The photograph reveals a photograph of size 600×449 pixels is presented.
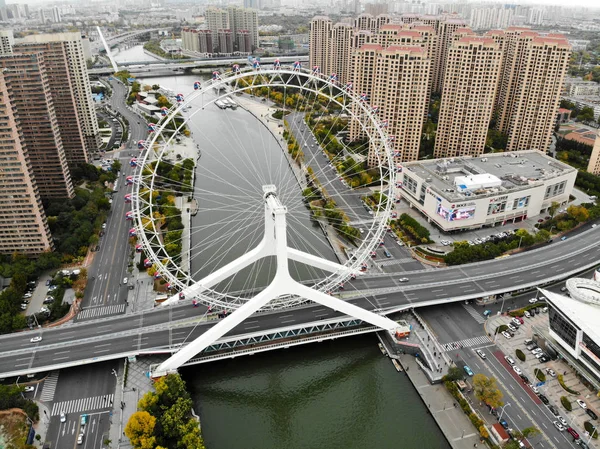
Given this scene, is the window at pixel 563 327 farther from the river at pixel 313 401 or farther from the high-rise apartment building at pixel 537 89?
the high-rise apartment building at pixel 537 89

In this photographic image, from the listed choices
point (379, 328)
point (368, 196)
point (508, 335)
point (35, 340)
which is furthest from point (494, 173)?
point (35, 340)

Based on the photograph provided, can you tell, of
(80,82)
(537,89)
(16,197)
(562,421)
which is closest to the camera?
(562,421)

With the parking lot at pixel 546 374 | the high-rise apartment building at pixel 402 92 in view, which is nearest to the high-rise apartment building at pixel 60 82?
the high-rise apartment building at pixel 402 92

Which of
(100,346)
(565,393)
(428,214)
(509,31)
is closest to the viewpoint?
(565,393)

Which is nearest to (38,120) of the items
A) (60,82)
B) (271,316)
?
(60,82)

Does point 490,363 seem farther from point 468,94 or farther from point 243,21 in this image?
point 243,21

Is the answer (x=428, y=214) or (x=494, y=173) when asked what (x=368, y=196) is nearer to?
(x=428, y=214)
